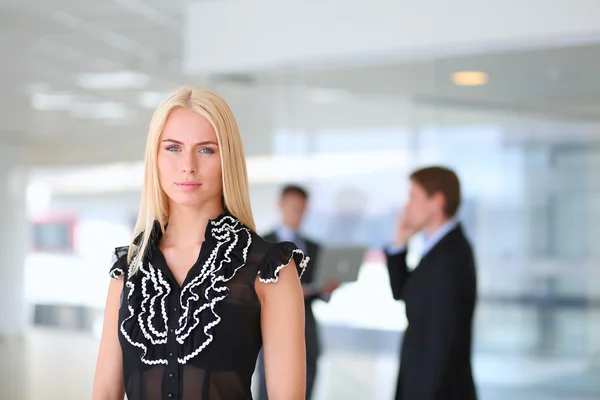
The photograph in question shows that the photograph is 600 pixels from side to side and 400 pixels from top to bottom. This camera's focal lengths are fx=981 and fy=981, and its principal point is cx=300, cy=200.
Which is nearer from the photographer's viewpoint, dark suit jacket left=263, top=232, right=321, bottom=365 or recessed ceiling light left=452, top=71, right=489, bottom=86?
dark suit jacket left=263, top=232, right=321, bottom=365

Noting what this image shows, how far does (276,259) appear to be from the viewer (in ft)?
7.12

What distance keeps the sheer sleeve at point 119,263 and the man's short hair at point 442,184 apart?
104 inches

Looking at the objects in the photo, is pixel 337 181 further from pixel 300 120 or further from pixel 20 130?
pixel 20 130

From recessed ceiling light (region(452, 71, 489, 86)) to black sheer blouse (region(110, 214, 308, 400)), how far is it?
5.03 metres

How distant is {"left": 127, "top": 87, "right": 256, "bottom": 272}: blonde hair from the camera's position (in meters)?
2.16

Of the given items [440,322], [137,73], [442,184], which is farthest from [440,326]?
[137,73]

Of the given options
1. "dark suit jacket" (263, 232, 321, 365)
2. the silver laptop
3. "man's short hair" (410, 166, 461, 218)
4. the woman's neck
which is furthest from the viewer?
the silver laptop

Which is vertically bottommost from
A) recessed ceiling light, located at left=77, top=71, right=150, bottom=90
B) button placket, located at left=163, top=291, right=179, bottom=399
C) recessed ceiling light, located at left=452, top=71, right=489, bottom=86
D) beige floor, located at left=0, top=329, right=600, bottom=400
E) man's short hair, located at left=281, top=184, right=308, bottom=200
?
beige floor, located at left=0, top=329, right=600, bottom=400

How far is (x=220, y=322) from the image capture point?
2.14 m

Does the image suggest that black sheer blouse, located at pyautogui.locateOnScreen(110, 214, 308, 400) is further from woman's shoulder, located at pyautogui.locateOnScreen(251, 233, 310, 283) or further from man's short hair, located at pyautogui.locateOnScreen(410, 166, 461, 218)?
man's short hair, located at pyautogui.locateOnScreen(410, 166, 461, 218)

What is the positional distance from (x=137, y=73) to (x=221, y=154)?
30.0 ft

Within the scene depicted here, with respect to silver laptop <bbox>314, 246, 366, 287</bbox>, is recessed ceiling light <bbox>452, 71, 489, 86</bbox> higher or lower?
higher

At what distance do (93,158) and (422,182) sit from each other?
48.6ft

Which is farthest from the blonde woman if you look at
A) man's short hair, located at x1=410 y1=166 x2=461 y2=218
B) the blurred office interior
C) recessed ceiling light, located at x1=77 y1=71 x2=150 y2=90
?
recessed ceiling light, located at x1=77 y1=71 x2=150 y2=90
